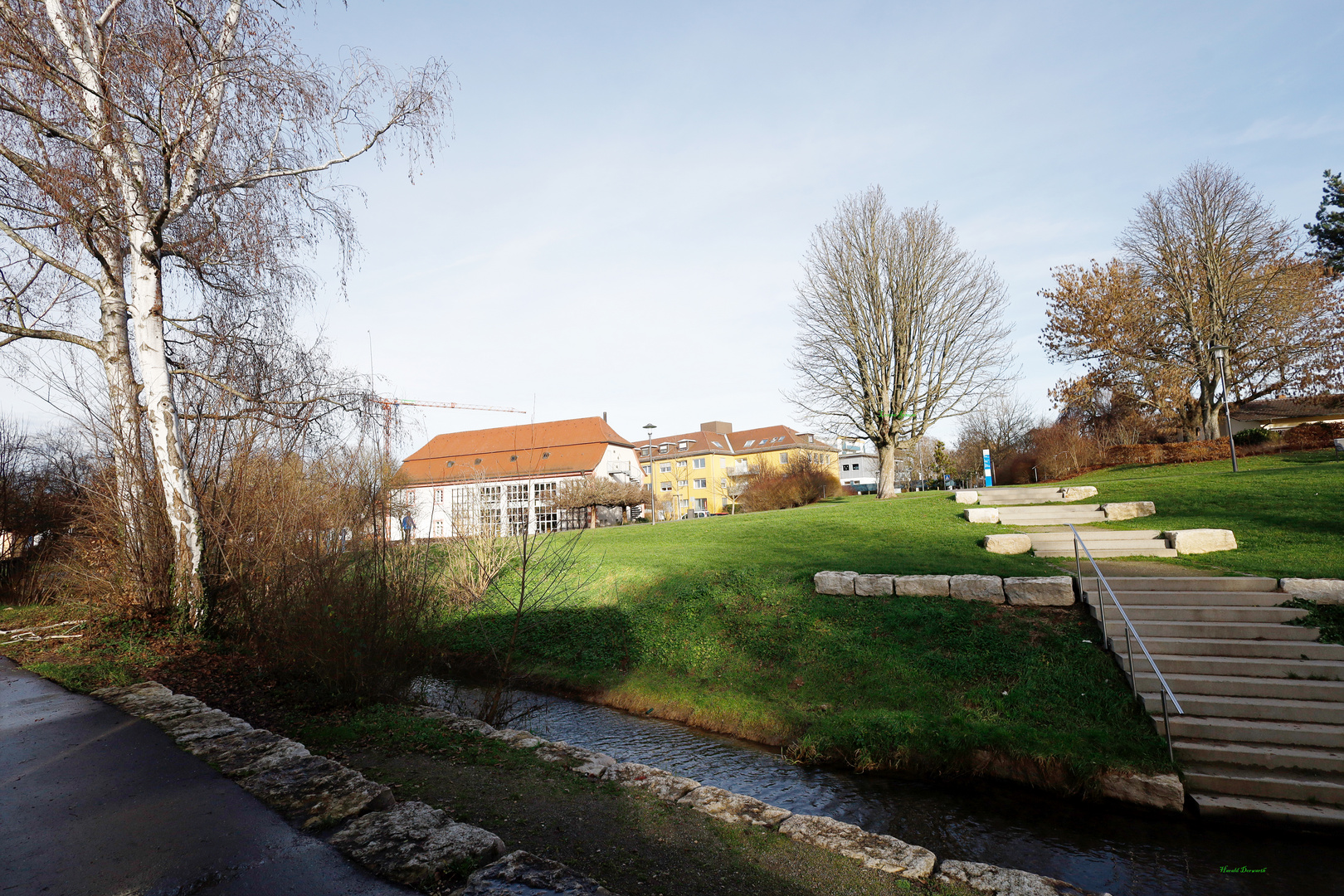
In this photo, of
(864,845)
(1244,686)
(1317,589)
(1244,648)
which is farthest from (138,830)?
(1317,589)

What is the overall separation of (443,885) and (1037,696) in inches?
285

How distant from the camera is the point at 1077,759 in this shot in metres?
6.78

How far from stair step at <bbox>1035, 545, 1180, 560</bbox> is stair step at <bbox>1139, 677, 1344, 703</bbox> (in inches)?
152

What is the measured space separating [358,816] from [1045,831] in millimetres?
5808

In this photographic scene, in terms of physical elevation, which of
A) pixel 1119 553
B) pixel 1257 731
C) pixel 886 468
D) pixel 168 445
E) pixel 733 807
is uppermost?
pixel 168 445

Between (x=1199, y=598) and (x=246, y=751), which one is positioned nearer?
(x=246, y=751)

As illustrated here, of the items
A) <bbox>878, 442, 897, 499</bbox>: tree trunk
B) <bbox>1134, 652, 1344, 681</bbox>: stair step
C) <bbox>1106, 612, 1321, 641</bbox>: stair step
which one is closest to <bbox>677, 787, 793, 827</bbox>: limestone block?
<bbox>1134, 652, 1344, 681</bbox>: stair step

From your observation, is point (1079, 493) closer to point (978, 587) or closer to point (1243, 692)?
point (978, 587)

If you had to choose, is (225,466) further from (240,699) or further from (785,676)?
→ (785,676)

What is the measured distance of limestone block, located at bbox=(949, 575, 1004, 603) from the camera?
1009 centimetres

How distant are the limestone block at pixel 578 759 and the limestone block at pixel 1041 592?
6.90 m

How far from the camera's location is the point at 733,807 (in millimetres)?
4930

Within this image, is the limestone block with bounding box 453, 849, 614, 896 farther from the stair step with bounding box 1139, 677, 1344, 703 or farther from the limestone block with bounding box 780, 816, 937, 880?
the stair step with bounding box 1139, 677, 1344, 703

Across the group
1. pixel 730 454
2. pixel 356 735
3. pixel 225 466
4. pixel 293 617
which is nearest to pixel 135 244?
pixel 225 466
